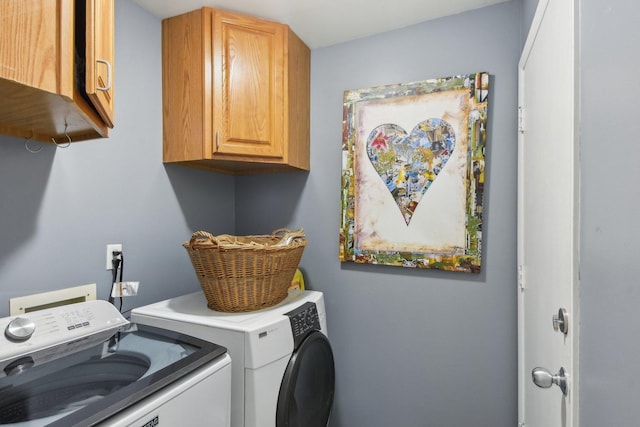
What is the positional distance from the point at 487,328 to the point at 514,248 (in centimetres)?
43

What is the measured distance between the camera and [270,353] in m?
1.14

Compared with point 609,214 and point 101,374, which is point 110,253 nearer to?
point 101,374

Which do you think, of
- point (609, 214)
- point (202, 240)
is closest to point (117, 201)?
point (202, 240)

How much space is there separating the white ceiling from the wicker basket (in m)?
1.17

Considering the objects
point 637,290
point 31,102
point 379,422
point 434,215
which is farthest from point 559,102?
point 379,422

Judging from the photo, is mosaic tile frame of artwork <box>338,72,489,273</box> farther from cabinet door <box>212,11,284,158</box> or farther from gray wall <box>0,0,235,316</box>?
gray wall <box>0,0,235,316</box>

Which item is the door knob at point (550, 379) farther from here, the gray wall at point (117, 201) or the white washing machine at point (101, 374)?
the gray wall at point (117, 201)

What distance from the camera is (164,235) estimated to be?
1684 millimetres

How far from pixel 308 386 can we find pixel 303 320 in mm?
297

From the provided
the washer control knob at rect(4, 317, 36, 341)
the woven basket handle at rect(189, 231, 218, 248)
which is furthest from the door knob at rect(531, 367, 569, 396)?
the washer control knob at rect(4, 317, 36, 341)

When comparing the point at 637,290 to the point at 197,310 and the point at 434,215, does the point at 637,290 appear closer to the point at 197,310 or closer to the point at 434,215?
the point at 434,215

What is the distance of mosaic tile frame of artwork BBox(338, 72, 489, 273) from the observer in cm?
155

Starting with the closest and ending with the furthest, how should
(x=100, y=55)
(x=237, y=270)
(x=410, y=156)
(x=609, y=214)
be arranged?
1. (x=609, y=214)
2. (x=100, y=55)
3. (x=237, y=270)
4. (x=410, y=156)

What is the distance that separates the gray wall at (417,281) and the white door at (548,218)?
10cm
